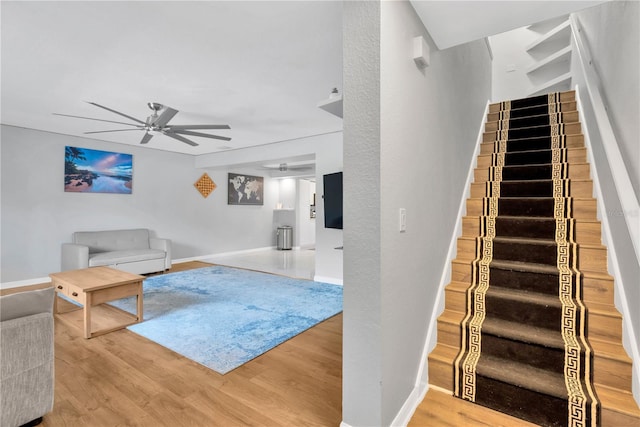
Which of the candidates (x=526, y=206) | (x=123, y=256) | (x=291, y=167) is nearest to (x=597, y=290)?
(x=526, y=206)

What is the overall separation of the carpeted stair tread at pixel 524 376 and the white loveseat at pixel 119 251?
16.8 feet

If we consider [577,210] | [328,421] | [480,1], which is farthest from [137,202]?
[577,210]

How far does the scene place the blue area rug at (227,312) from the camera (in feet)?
8.43

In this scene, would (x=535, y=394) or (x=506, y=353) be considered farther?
(x=506, y=353)

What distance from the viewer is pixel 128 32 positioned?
2.15 meters

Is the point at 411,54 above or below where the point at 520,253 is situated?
above

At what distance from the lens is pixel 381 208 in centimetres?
138

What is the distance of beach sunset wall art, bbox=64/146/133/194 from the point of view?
509cm

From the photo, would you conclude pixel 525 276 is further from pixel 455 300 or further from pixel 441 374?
pixel 441 374

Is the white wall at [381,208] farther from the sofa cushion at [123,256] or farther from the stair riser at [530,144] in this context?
the sofa cushion at [123,256]

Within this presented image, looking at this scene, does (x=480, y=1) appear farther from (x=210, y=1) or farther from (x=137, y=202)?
(x=137, y=202)

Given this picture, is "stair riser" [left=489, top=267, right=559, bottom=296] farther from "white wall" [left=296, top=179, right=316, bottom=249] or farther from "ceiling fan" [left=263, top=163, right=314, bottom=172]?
"white wall" [left=296, top=179, right=316, bottom=249]

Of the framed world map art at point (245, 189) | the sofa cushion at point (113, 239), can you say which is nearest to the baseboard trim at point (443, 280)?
the sofa cushion at point (113, 239)

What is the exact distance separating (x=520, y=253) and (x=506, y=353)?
81 centimetres
